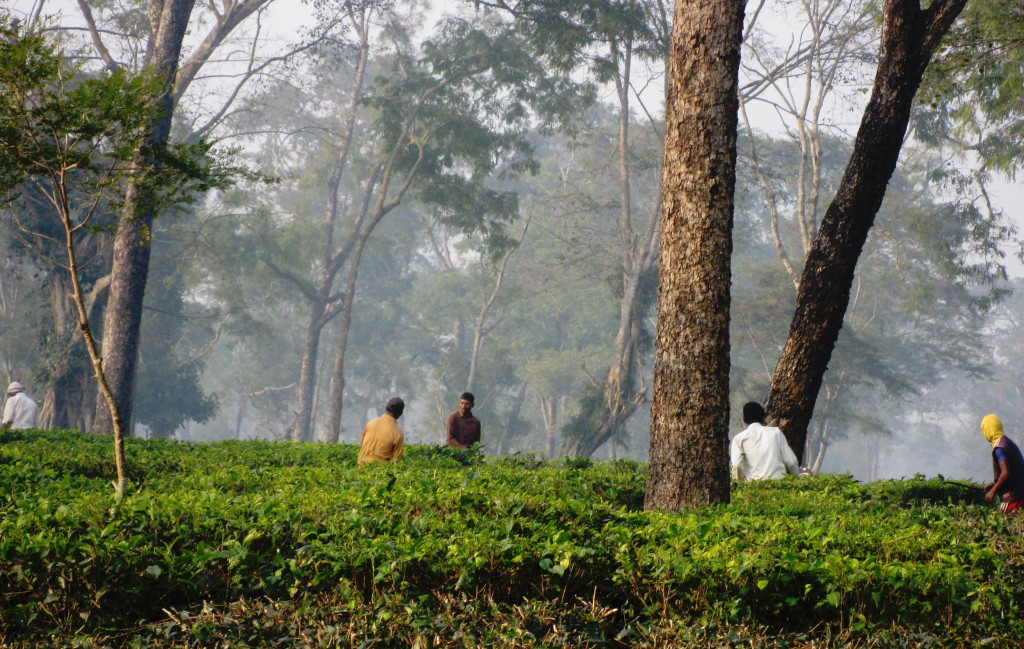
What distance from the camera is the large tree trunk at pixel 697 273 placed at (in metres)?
6.73

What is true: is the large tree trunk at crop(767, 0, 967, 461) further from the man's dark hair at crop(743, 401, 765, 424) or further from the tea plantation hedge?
the tea plantation hedge

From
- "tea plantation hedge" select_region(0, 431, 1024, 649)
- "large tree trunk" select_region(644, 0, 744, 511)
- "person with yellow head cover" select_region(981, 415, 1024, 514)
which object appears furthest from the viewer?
"person with yellow head cover" select_region(981, 415, 1024, 514)

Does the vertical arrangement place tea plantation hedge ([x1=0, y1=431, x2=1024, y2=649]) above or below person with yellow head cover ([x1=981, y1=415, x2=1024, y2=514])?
below

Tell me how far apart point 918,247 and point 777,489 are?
117 feet

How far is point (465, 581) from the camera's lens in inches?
167

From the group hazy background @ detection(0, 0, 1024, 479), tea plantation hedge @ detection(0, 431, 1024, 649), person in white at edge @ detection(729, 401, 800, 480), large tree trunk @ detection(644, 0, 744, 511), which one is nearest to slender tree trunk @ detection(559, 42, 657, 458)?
Answer: hazy background @ detection(0, 0, 1024, 479)

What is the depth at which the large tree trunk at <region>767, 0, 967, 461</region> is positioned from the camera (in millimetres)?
9594

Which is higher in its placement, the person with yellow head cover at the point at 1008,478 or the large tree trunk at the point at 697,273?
the large tree trunk at the point at 697,273

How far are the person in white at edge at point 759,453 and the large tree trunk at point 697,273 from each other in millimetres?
2612

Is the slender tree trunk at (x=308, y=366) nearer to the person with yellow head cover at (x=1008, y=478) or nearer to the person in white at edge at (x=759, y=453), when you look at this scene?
the person in white at edge at (x=759, y=453)

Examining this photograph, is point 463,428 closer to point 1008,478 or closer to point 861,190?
point 861,190

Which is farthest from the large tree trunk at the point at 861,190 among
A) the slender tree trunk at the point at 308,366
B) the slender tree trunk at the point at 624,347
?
the slender tree trunk at the point at 308,366

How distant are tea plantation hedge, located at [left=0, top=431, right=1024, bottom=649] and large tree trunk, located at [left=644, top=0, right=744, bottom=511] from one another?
1.57 metres

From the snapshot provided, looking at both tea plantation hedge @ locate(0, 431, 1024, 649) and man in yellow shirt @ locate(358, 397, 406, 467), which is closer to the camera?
tea plantation hedge @ locate(0, 431, 1024, 649)
